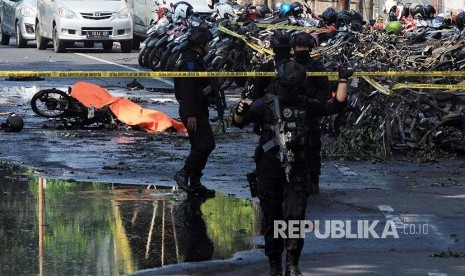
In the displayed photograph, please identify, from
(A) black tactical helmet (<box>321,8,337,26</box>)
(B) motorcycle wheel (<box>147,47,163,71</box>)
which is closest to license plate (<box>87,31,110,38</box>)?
(B) motorcycle wheel (<box>147,47,163,71</box>)

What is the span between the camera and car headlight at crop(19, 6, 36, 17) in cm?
3762

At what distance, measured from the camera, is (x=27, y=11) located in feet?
124

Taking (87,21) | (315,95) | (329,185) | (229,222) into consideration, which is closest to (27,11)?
(87,21)

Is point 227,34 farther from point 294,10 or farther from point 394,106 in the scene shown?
point 394,106

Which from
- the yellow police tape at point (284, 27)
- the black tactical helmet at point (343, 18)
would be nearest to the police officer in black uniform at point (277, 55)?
the yellow police tape at point (284, 27)

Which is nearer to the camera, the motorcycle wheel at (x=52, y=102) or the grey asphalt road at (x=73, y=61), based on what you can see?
the motorcycle wheel at (x=52, y=102)

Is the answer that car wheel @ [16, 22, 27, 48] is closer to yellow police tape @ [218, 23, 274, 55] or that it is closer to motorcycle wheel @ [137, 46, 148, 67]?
motorcycle wheel @ [137, 46, 148, 67]

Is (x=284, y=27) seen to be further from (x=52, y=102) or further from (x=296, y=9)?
(x=52, y=102)

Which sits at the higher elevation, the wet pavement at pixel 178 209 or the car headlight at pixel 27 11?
the wet pavement at pixel 178 209

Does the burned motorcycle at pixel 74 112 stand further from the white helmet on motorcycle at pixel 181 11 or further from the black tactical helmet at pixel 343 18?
the white helmet on motorcycle at pixel 181 11

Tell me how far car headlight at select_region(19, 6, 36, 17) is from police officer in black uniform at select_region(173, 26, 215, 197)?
24830 mm

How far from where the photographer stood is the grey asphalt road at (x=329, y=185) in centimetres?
991

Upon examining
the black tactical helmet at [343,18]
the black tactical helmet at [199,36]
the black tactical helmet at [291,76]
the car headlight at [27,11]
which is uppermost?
the black tactical helmet at [291,76]

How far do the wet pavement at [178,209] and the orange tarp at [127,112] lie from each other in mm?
513
